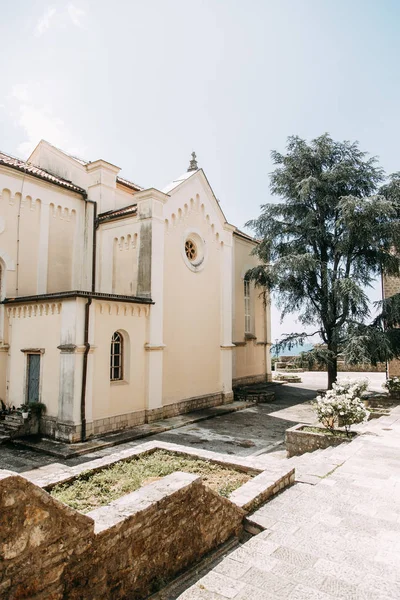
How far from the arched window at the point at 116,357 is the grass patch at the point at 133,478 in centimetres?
483

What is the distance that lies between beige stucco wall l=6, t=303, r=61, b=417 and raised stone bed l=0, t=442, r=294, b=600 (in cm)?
566

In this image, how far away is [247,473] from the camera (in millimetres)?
6367

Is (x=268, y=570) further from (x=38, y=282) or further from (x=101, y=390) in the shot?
(x=38, y=282)

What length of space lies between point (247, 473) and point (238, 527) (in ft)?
5.37

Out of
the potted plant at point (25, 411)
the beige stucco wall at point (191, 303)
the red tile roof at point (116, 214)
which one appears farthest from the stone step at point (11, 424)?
the red tile roof at point (116, 214)

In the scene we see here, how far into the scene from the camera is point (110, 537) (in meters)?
3.34

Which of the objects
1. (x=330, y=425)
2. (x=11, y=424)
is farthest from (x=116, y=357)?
(x=330, y=425)

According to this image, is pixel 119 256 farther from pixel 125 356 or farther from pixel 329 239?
pixel 329 239

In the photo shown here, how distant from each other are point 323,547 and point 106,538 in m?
2.49

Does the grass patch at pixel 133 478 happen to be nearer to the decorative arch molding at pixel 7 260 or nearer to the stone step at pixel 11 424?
the stone step at pixel 11 424

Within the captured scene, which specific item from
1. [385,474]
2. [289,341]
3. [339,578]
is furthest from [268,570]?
[289,341]

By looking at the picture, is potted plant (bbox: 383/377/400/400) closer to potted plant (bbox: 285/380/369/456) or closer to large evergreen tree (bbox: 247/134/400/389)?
large evergreen tree (bbox: 247/134/400/389)

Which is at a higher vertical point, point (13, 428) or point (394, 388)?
point (394, 388)

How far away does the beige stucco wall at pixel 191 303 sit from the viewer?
44.2 feet
